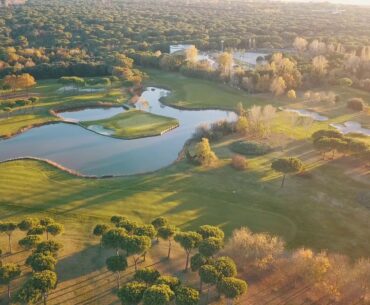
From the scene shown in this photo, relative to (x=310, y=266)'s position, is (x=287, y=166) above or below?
above

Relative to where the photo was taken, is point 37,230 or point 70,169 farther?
point 70,169

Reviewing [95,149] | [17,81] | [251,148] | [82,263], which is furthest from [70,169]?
[17,81]

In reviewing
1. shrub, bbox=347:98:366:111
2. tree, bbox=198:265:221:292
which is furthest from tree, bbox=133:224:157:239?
shrub, bbox=347:98:366:111

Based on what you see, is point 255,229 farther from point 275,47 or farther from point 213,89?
point 275,47

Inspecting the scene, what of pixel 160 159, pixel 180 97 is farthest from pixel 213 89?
pixel 160 159

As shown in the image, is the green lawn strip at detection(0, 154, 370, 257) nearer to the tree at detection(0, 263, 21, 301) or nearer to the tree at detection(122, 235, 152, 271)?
the tree at detection(122, 235, 152, 271)

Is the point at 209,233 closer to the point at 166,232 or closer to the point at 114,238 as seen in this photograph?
the point at 166,232
